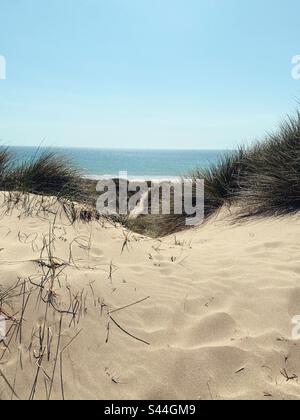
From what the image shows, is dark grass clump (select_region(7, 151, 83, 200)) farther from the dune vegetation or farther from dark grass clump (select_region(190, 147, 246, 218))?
dark grass clump (select_region(190, 147, 246, 218))

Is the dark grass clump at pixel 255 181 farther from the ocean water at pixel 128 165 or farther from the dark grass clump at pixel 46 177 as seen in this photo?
the dark grass clump at pixel 46 177

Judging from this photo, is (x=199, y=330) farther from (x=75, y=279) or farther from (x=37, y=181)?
(x=37, y=181)

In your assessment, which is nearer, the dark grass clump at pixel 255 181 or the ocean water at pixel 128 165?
the dark grass clump at pixel 255 181

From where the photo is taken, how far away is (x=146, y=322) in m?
2.96

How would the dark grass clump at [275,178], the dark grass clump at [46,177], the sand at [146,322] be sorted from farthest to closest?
the dark grass clump at [46,177], the dark grass clump at [275,178], the sand at [146,322]

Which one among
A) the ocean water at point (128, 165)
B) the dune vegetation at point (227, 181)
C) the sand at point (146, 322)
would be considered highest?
the ocean water at point (128, 165)

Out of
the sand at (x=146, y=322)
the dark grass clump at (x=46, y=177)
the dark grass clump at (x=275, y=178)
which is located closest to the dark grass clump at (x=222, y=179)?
the dark grass clump at (x=275, y=178)

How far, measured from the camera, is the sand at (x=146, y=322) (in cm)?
240

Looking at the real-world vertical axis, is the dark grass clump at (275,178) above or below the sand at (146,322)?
above

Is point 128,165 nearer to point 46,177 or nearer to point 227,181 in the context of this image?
point 227,181

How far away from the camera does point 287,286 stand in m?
3.44

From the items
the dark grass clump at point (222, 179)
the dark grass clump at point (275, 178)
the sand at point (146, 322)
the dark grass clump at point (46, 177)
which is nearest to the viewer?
the sand at point (146, 322)

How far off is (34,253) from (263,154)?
4.94 m
